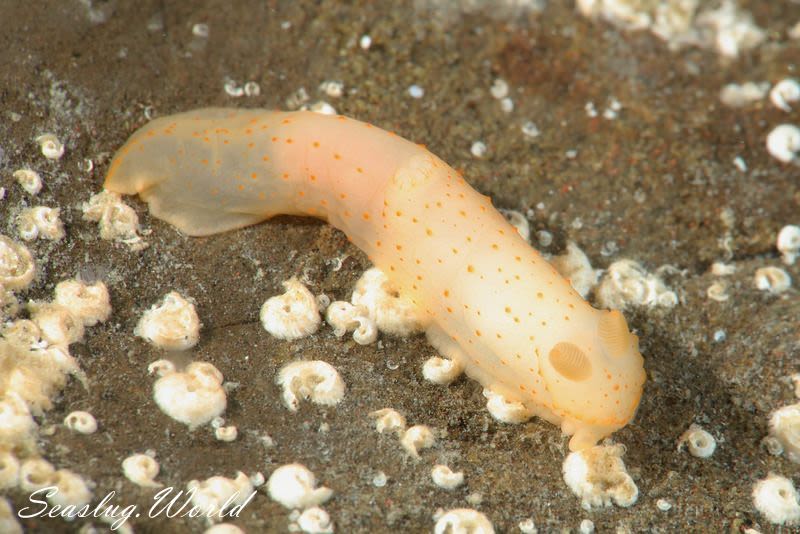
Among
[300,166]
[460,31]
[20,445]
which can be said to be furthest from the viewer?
[460,31]

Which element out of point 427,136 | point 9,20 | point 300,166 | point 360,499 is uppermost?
point 9,20

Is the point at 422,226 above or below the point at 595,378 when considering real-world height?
above

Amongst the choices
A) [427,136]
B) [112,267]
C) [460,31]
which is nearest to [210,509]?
[112,267]

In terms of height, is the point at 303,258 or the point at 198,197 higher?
the point at 198,197

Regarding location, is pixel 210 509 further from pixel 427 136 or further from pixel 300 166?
pixel 427 136

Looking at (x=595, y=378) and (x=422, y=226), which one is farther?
(x=422, y=226)
